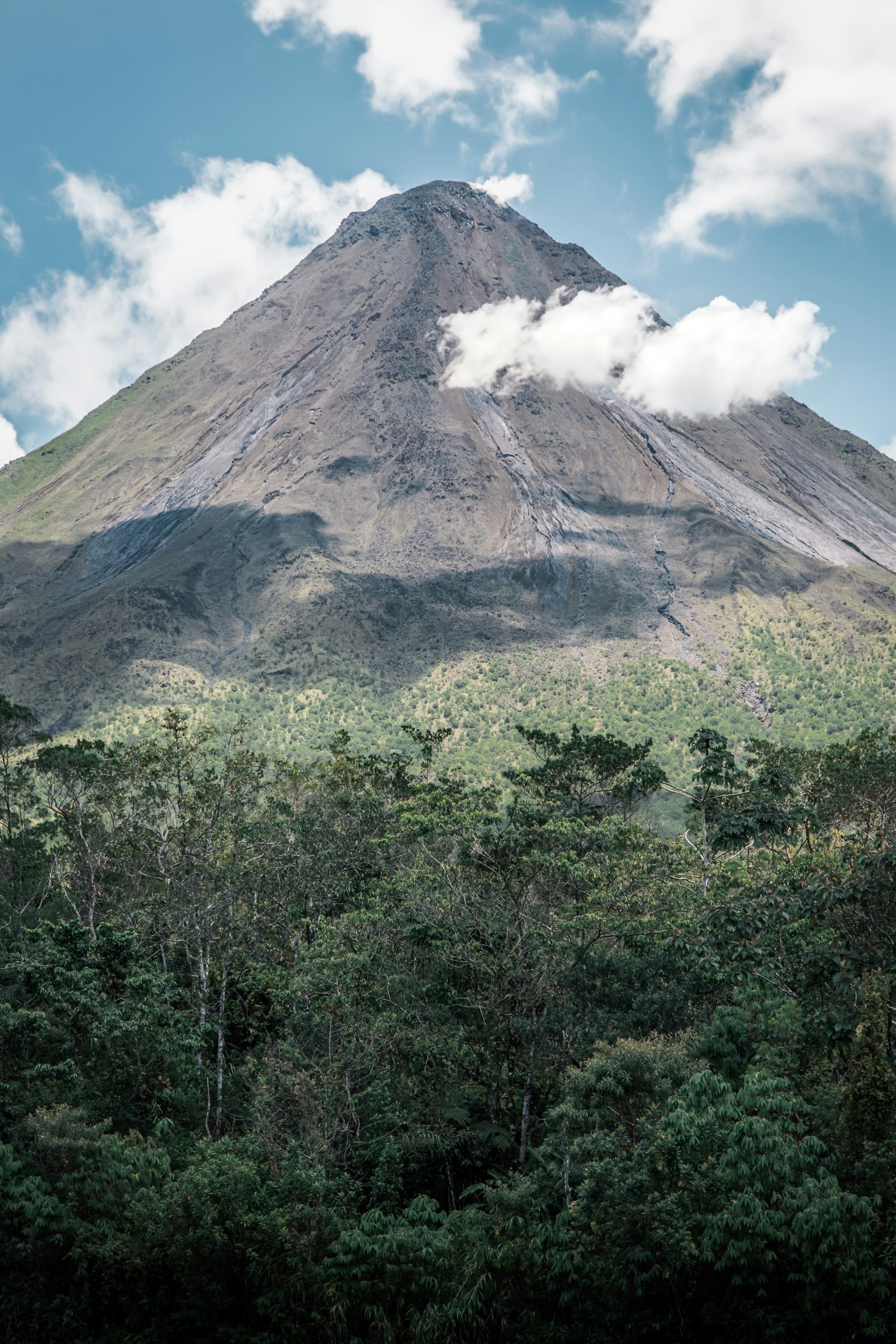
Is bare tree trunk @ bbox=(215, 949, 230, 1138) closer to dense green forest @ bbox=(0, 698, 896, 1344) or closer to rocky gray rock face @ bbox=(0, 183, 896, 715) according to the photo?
dense green forest @ bbox=(0, 698, 896, 1344)

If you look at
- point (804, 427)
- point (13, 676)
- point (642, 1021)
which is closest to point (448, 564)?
point (13, 676)

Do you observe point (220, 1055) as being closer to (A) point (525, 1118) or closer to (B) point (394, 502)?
(A) point (525, 1118)

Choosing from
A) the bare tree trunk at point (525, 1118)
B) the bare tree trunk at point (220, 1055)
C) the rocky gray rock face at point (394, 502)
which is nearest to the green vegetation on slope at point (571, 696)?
the rocky gray rock face at point (394, 502)

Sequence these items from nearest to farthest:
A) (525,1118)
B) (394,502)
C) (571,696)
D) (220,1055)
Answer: (525,1118) < (220,1055) < (571,696) < (394,502)

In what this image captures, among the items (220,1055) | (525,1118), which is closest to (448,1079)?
(525,1118)

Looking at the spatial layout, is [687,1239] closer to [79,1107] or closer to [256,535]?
[79,1107]

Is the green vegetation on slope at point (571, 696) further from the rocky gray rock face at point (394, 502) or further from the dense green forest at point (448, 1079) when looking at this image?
the dense green forest at point (448, 1079)

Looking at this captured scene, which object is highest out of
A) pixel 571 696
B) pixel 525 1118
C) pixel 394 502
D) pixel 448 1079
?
pixel 394 502
